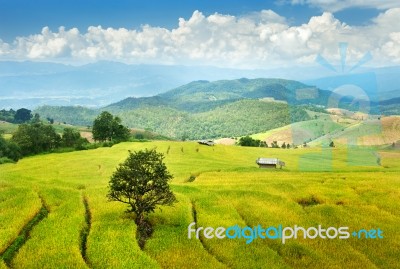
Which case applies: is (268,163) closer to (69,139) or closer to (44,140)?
(44,140)

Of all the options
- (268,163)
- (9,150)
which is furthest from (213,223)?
(9,150)

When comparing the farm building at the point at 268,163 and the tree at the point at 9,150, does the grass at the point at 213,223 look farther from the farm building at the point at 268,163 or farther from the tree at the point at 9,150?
the tree at the point at 9,150

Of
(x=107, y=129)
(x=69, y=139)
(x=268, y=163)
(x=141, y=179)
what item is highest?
(x=107, y=129)

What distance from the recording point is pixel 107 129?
423 feet

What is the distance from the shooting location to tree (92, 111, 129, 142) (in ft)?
420

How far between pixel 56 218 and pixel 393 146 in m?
127

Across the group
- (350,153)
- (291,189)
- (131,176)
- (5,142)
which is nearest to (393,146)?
(350,153)

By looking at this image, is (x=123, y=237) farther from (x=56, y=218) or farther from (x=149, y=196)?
(x=56, y=218)

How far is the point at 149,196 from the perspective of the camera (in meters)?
28.1

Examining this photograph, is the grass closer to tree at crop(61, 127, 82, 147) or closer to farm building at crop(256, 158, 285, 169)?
farm building at crop(256, 158, 285, 169)

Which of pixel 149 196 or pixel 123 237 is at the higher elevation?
pixel 149 196

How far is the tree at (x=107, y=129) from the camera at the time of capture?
12800 centimetres

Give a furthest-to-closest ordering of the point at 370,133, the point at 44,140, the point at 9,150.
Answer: the point at 44,140 < the point at 9,150 < the point at 370,133

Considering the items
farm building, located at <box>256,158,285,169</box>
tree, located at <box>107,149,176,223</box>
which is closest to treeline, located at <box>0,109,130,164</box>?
farm building, located at <box>256,158,285,169</box>
